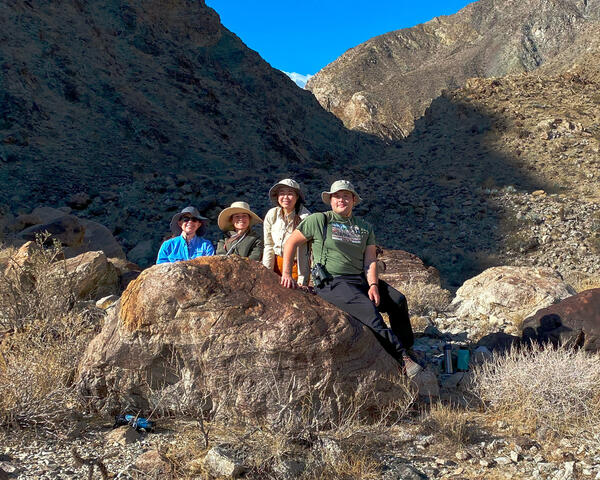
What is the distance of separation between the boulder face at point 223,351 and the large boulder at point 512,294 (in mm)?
3243

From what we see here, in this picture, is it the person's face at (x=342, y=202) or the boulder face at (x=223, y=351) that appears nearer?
the boulder face at (x=223, y=351)

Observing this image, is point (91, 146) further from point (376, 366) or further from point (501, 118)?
point (376, 366)

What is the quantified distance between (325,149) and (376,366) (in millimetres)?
30778

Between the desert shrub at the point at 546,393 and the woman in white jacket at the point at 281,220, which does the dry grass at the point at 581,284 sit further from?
the woman in white jacket at the point at 281,220

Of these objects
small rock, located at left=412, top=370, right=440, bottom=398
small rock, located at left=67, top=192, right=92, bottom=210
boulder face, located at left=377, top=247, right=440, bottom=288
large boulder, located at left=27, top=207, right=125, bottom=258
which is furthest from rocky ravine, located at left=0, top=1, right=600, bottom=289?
small rock, located at left=412, top=370, right=440, bottom=398

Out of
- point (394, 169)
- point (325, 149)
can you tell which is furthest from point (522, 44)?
point (394, 169)

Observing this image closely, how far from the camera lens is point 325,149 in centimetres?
3353

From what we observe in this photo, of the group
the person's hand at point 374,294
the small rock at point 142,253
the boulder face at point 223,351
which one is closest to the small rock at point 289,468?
the boulder face at point 223,351

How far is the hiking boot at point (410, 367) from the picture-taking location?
12.0 ft

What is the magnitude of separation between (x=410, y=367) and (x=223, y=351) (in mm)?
1291

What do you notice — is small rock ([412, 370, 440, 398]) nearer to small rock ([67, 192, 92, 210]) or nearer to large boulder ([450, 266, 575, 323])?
large boulder ([450, 266, 575, 323])

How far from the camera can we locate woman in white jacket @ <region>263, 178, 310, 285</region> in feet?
14.1

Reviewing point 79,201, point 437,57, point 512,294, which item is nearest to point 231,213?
point 512,294

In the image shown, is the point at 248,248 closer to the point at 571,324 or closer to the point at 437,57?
the point at 571,324
